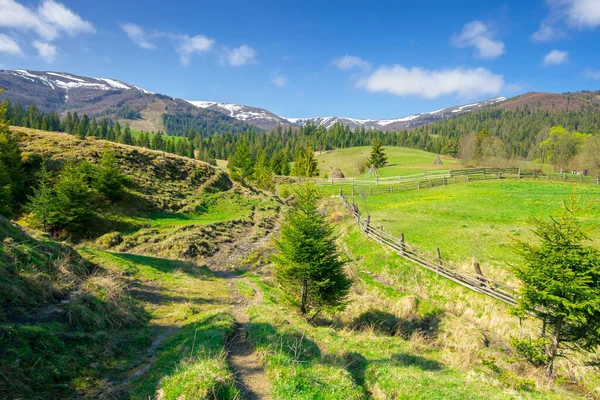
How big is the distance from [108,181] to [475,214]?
37030 millimetres

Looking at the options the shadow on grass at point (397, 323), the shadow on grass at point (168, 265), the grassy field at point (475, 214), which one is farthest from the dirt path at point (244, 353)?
the grassy field at point (475, 214)

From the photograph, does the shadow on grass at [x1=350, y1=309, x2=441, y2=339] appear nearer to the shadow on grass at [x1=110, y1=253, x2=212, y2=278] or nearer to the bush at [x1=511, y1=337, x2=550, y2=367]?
the bush at [x1=511, y1=337, x2=550, y2=367]

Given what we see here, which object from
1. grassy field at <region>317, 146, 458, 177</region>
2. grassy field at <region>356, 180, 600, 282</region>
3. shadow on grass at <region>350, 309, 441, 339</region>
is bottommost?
shadow on grass at <region>350, 309, 441, 339</region>

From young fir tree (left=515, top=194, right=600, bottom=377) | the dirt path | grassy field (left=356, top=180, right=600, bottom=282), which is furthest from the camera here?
grassy field (left=356, top=180, right=600, bottom=282)

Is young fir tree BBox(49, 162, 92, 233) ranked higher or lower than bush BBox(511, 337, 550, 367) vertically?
higher

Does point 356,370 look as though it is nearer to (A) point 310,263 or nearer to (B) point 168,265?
(A) point 310,263

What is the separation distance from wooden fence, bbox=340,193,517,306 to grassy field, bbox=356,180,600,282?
129 cm

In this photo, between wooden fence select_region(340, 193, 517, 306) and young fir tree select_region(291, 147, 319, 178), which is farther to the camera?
young fir tree select_region(291, 147, 319, 178)

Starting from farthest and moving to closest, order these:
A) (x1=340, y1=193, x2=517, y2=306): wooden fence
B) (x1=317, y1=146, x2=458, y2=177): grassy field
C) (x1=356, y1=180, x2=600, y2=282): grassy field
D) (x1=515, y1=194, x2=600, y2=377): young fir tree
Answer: (x1=317, y1=146, x2=458, y2=177): grassy field → (x1=356, y1=180, x2=600, y2=282): grassy field → (x1=340, y1=193, x2=517, y2=306): wooden fence → (x1=515, y1=194, x2=600, y2=377): young fir tree

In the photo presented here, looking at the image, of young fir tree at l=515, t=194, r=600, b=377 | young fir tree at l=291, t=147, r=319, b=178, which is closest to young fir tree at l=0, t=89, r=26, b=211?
young fir tree at l=291, t=147, r=319, b=178

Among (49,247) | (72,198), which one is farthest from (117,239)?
(49,247)

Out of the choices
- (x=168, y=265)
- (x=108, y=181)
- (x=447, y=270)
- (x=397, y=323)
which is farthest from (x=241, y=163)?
(x=397, y=323)

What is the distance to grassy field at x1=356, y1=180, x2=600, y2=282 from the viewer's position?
65.8 ft

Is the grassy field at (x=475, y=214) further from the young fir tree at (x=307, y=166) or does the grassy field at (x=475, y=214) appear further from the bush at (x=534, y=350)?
the young fir tree at (x=307, y=166)
